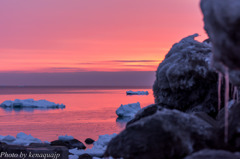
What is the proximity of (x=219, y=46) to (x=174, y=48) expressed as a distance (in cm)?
671

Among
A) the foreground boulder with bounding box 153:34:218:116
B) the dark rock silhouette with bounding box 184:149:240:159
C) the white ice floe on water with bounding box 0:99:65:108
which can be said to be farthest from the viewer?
the white ice floe on water with bounding box 0:99:65:108

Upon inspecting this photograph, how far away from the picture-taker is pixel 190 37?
1124cm

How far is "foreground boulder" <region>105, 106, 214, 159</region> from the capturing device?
18.2 feet

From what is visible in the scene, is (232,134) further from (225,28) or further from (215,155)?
(225,28)

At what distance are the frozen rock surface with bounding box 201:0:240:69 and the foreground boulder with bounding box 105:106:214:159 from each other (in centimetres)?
161

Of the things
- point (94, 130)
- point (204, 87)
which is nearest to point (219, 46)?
point (204, 87)

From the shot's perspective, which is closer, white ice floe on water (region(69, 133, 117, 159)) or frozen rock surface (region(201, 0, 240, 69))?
frozen rock surface (region(201, 0, 240, 69))

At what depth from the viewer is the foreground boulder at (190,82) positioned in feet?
30.6

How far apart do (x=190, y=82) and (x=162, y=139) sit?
4245 millimetres

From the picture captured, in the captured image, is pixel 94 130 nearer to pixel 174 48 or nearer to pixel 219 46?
pixel 174 48

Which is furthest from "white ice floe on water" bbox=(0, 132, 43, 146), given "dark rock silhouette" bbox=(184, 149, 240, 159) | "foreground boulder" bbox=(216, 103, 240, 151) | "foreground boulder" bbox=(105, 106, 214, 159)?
"dark rock silhouette" bbox=(184, 149, 240, 159)

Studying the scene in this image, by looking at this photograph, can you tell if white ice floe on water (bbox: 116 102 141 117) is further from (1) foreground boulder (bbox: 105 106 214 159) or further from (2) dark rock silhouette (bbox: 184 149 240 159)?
(2) dark rock silhouette (bbox: 184 149 240 159)

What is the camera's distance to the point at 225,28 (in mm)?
4254

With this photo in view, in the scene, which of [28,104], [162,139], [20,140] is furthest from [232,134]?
[28,104]
